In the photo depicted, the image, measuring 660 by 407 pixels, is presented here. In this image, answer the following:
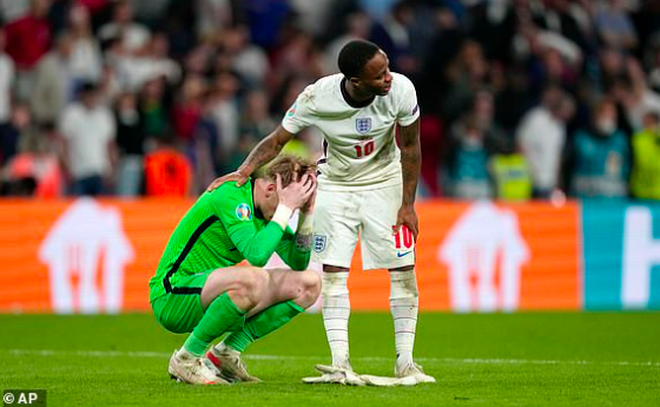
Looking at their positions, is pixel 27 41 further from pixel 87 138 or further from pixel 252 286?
pixel 252 286

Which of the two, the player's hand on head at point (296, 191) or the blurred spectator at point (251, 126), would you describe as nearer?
the player's hand on head at point (296, 191)

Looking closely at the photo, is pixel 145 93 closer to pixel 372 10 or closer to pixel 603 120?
pixel 372 10

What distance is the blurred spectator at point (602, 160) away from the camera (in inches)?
769

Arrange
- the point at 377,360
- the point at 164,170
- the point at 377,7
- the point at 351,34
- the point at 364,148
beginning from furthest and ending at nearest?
the point at 377,7 → the point at 351,34 → the point at 164,170 → the point at 377,360 → the point at 364,148

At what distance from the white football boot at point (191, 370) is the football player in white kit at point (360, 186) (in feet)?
2.31

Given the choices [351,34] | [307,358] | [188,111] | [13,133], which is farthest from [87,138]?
[307,358]

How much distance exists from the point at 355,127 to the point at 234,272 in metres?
1.26

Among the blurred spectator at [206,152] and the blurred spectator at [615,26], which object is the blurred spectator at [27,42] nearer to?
the blurred spectator at [206,152]

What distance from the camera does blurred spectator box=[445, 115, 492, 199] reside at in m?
19.1

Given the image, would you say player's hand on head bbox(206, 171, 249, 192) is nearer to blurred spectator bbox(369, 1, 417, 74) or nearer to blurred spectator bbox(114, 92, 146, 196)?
blurred spectator bbox(114, 92, 146, 196)

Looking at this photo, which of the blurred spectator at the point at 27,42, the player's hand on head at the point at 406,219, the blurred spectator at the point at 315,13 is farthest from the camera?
the blurred spectator at the point at 315,13

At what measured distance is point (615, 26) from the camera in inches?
885

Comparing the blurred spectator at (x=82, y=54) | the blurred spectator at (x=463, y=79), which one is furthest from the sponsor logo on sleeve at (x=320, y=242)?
the blurred spectator at (x=463, y=79)

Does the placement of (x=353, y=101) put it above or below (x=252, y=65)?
below
